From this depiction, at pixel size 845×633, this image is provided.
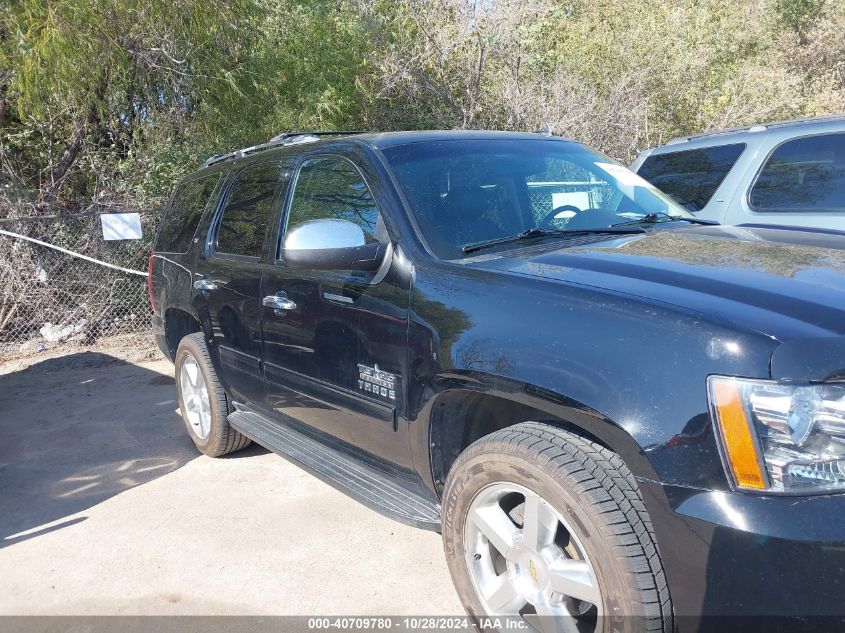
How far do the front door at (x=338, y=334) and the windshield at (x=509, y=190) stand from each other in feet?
0.76

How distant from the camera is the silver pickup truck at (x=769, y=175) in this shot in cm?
494

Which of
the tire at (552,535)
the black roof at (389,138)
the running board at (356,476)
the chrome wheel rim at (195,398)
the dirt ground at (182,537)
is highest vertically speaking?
the black roof at (389,138)

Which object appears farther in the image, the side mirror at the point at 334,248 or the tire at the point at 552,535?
the side mirror at the point at 334,248

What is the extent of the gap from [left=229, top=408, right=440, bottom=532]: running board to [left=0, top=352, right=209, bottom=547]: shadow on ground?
110cm

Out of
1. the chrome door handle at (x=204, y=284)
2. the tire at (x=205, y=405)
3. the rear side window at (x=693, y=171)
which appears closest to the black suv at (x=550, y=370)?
the chrome door handle at (x=204, y=284)

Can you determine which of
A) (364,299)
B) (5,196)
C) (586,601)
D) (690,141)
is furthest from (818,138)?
(5,196)

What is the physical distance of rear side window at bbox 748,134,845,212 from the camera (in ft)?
16.2

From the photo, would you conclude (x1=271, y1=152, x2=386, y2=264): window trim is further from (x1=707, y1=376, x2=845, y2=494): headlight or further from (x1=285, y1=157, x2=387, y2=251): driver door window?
(x1=707, y1=376, x2=845, y2=494): headlight

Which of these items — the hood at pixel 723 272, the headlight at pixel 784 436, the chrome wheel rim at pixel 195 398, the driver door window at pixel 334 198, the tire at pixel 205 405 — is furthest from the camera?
the chrome wheel rim at pixel 195 398

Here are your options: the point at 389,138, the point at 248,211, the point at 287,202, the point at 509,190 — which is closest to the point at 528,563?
the point at 509,190

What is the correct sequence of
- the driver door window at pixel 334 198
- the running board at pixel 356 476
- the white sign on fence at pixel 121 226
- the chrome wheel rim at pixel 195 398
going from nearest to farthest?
the running board at pixel 356 476, the driver door window at pixel 334 198, the chrome wheel rim at pixel 195 398, the white sign on fence at pixel 121 226

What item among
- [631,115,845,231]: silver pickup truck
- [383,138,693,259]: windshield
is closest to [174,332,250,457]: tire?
[383,138,693,259]: windshield

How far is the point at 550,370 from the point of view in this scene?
→ 2160 millimetres

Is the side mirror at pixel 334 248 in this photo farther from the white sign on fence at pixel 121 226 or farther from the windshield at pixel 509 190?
the white sign on fence at pixel 121 226
